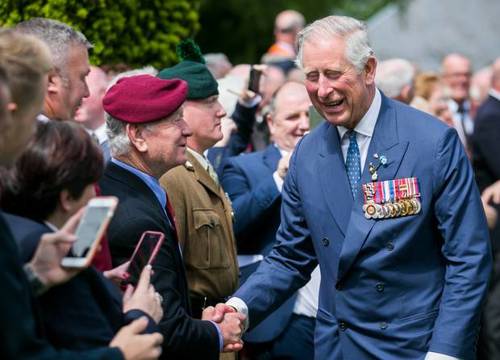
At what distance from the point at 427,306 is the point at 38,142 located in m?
2.16

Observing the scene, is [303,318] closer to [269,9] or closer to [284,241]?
[284,241]

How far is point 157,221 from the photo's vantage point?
459cm

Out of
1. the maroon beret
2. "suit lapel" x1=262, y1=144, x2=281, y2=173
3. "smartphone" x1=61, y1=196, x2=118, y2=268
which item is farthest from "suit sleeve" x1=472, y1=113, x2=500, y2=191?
"smartphone" x1=61, y1=196, x2=118, y2=268

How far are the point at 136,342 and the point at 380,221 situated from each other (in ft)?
5.77

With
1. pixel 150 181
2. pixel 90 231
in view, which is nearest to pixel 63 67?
pixel 150 181

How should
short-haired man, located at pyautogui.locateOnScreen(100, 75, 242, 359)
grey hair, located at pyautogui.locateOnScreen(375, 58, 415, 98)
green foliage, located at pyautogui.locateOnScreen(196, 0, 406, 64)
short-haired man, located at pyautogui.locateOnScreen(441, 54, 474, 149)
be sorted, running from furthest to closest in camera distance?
1. green foliage, located at pyautogui.locateOnScreen(196, 0, 406, 64)
2. short-haired man, located at pyautogui.locateOnScreen(441, 54, 474, 149)
3. grey hair, located at pyautogui.locateOnScreen(375, 58, 415, 98)
4. short-haired man, located at pyautogui.locateOnScreen(100, 75, 242, 359)

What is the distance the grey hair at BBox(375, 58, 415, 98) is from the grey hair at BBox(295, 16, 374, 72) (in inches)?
143

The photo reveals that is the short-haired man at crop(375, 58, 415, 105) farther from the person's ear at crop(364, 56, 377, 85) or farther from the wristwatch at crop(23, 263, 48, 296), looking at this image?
the wristwatch at crop(23, 263, 48, 296)

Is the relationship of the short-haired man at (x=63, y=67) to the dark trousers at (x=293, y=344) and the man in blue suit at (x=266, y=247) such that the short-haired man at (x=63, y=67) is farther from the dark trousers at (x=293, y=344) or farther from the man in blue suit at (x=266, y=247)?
the dark trousers at (x=293, y=344)

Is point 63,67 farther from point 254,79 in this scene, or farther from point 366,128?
point 254,79

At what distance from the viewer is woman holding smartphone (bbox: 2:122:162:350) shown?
3402 millimetres

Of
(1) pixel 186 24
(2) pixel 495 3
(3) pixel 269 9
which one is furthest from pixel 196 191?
(2) pixel 495 3

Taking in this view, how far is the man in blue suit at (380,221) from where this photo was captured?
4789 millimetres

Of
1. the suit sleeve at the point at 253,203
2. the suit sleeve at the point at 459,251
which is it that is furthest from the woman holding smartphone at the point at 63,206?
the suit sleeve at the point at 253,203
